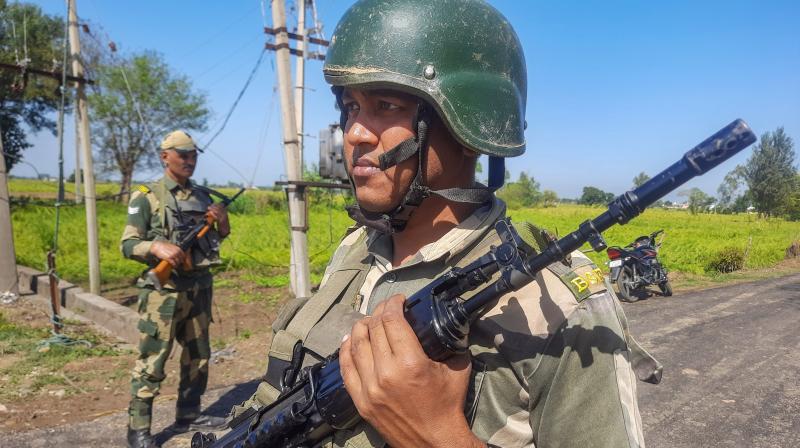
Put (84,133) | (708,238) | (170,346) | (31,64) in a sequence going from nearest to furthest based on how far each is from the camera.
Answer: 1. (170,346)
2. (84,133)
3. (708,238)
4. (31,64)

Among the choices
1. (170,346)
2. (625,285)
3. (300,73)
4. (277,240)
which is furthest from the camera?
(277,240)

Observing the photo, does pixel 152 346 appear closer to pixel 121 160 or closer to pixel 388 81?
pixel 388 81

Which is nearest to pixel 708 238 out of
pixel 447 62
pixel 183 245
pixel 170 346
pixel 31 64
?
pixel 183 245

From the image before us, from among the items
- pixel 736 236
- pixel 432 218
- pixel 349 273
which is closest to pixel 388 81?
pixel 432 218

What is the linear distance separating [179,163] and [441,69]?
3928mm

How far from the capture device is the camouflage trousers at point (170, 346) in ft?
13.8

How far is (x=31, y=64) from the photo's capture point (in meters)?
24.4

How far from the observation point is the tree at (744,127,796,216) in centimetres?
952

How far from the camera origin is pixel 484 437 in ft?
3.92

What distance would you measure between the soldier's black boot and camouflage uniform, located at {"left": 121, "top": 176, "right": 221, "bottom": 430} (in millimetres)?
297

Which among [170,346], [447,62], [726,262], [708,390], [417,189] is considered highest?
[447,62]


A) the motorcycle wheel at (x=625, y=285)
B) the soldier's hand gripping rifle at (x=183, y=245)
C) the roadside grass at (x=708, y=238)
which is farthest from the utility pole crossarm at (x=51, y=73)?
the motorcycle wheel at (x=625, y=285)

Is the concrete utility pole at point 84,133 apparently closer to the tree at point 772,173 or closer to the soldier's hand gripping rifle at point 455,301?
the soldier's hand gripping rifle at point 455,301

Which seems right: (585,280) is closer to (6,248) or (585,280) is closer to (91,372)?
(91,372)
